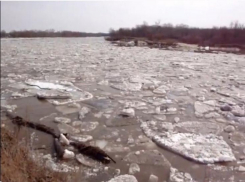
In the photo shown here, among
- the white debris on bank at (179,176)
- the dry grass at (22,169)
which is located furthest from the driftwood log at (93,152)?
the white debris on bank at (179,176)

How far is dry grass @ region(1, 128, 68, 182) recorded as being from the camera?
1754mm

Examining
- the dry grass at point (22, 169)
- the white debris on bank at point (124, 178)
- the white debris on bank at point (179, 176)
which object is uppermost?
the dry grass at point (22, 169)

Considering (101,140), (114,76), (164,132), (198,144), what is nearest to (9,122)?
(101,140)

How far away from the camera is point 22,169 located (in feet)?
5.95

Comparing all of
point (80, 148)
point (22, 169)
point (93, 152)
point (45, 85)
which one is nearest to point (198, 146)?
point (93, 152)

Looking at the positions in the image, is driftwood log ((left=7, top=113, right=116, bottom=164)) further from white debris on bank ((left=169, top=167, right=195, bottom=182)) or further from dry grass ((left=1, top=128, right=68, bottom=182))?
white debris on bank ((left=169, top=167, right=195, bottom=182))

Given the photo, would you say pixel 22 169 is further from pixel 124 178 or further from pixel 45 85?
pixel 45 85

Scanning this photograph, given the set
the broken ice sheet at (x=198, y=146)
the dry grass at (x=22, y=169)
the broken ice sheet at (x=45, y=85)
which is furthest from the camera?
the broken ice sheet at (x=45, y=85)

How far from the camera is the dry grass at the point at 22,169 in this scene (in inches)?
69.1

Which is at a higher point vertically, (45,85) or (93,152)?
(45,85)

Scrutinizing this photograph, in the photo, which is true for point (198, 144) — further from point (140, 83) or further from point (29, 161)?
point (140, 83)

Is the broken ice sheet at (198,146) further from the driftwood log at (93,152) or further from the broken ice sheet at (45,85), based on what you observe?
the broken ice sheet at (45,85)

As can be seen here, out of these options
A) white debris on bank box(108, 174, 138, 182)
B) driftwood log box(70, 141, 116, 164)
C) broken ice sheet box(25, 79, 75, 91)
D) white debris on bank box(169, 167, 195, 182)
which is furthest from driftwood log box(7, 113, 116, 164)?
broken ice sheet box(25, 79, 75, 91)

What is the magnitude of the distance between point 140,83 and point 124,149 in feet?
9.56
